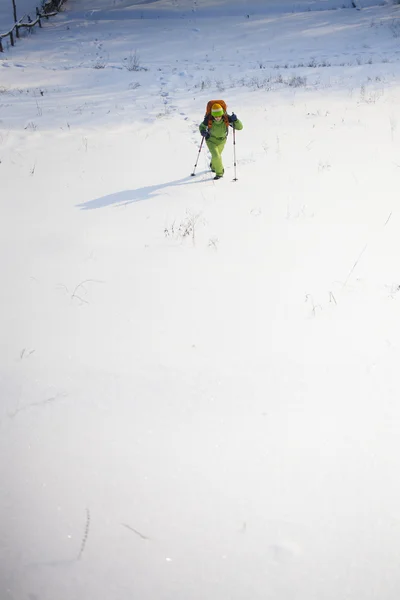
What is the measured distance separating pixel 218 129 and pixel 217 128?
0.03 m

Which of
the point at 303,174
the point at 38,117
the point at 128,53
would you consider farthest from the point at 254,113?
the point at 128,53

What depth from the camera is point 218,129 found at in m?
7.24

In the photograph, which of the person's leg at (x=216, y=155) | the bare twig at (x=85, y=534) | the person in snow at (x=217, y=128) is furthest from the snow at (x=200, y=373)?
the person in snow at (x=217, y=128)

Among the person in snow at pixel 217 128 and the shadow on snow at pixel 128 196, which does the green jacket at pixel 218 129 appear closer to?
the person in snow at pixel 217 128

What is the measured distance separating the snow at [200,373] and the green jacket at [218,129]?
73cm

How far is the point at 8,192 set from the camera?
22.2 feet

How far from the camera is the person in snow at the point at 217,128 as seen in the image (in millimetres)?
7152

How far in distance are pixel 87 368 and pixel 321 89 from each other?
13.5 meters

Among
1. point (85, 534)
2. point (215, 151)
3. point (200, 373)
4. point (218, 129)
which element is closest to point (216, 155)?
point (215, 151)

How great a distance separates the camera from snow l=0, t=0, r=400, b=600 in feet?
6.68

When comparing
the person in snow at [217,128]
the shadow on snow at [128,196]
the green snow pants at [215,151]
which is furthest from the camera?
the green snow pants at [215,151]

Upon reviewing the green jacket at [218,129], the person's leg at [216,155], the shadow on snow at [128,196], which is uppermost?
the green jacket at [218,129]

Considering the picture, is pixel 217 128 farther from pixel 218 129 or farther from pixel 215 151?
pixel 215 151

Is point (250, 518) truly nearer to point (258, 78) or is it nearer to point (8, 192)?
point (8, 192)
